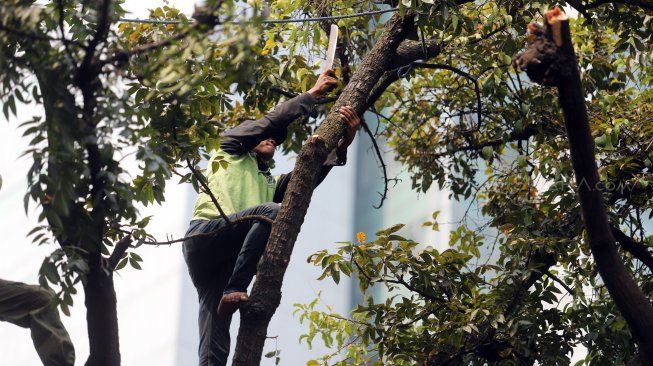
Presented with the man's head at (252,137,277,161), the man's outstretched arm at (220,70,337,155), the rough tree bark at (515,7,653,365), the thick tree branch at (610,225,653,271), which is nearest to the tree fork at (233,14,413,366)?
the man's outstretched arm at (220,70,337,155)

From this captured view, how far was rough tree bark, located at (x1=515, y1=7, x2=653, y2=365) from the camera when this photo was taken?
4852mm

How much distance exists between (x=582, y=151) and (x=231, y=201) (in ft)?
7.79

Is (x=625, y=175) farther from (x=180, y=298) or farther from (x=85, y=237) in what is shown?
(x=180, y=298)

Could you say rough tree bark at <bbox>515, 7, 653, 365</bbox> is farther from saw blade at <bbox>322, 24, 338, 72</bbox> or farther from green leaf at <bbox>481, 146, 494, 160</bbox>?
green leaf at <bbox>481, 146, 494, 160</bbox>

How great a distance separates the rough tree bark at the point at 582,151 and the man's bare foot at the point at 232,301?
1775 millimetres

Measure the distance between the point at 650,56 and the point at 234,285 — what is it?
141 inches

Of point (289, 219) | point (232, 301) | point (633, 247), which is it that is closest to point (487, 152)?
point (633, 247)

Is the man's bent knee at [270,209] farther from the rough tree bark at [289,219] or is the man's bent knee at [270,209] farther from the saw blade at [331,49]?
the saw blade at [331,49]

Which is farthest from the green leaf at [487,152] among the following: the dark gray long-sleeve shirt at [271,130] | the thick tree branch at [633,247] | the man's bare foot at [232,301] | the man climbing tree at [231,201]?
the man's bare foot at [232,301]

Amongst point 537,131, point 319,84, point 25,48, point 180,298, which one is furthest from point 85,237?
point 180,298

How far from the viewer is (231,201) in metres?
6.80

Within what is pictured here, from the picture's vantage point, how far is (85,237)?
471cm

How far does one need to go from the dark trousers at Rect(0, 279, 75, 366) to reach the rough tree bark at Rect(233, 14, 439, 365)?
831 millimetres

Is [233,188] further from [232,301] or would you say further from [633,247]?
[633,247]
